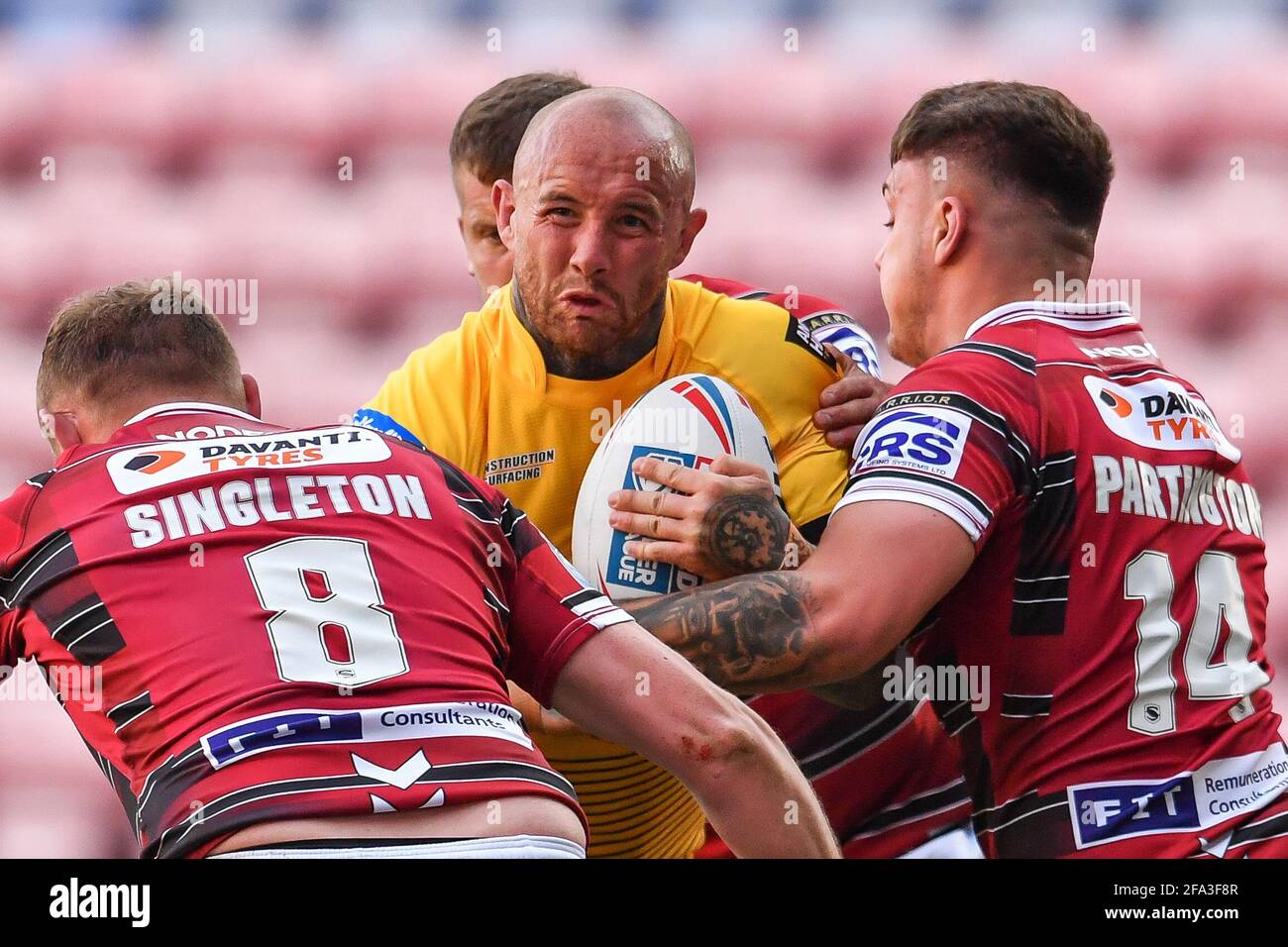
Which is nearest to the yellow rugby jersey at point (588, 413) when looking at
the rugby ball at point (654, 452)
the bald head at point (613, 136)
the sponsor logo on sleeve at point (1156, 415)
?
the rugby ball at point (654, 452)

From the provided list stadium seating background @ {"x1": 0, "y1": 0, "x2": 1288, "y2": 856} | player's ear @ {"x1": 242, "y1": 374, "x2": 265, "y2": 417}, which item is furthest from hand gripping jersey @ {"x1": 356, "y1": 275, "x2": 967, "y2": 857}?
stadium seating background @ {"x1": 0, "y1": 0, "x2": 1288, "y2": 856}

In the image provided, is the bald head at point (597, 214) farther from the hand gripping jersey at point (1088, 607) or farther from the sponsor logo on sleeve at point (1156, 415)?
the sponsor logo on sleeve at point (1156, 415)

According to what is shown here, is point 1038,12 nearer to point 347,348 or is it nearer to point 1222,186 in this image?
point 1222,186

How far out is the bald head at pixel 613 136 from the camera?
220 cm

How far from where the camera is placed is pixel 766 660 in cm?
193

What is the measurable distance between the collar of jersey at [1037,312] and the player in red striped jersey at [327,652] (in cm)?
73

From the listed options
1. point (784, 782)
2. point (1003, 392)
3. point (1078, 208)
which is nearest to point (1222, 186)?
point (1078, 208)

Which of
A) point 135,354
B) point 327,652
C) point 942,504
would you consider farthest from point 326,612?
point 942,504

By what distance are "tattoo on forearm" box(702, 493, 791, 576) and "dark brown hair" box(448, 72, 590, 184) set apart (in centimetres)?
100

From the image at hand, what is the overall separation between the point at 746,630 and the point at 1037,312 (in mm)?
632

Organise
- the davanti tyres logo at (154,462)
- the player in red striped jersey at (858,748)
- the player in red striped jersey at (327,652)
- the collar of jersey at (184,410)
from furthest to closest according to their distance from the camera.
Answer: the player in red striped jersey at (858,748), the collar of jersey at (184,410), the davanti tyres logo at (154,462), the player in red striped jersey at (327,652)

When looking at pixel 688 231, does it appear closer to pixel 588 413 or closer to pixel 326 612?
pixel 588 413

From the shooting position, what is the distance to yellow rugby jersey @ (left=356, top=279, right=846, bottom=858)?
2301 mm

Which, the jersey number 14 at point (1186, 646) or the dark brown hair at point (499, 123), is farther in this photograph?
the dark brown hair at point (499, 123)
